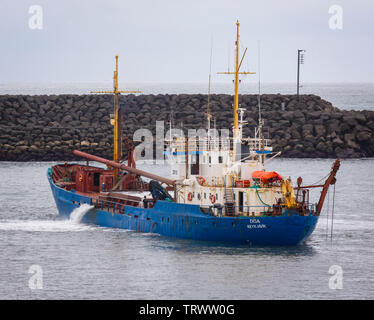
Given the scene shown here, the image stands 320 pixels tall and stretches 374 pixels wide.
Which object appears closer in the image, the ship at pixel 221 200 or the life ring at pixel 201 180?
the ship at pixel 221 200

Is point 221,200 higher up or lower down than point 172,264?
higher up

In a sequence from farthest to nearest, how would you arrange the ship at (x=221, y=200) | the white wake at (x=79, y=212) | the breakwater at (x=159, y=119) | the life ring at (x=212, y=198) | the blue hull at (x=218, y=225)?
the breakwater at (x=159, y=119) < the white wake at (x=79, y=212) < the life ring at (x=212, y=198) < the ship at (x=221, y=200) < the blue hull at (x=218, y=225)

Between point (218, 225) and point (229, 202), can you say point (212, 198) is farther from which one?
point (218, 225)

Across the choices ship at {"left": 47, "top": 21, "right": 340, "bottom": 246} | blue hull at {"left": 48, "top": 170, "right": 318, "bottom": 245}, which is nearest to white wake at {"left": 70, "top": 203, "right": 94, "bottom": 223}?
ship at {"left": 47, "top": 21, "right": 340, "bottom": 246}

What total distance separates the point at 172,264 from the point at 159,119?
68.3 meters

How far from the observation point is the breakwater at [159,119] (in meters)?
102

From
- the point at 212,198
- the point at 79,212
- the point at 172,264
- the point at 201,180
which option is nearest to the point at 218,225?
the point at 212,198

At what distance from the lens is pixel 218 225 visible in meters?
46.1

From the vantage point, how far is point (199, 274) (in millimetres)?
41844

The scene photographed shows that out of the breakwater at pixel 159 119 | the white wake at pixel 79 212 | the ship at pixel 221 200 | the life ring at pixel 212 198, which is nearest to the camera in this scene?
the ship at pixel 221 200

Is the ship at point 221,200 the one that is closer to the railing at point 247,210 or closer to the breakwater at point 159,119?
the railing at point 247,210

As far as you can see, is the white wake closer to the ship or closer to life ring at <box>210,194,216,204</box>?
the ship

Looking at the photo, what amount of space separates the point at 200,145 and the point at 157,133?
56.2 m

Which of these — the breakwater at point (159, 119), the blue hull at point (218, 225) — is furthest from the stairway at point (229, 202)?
the breakwater at point (159, 119)
